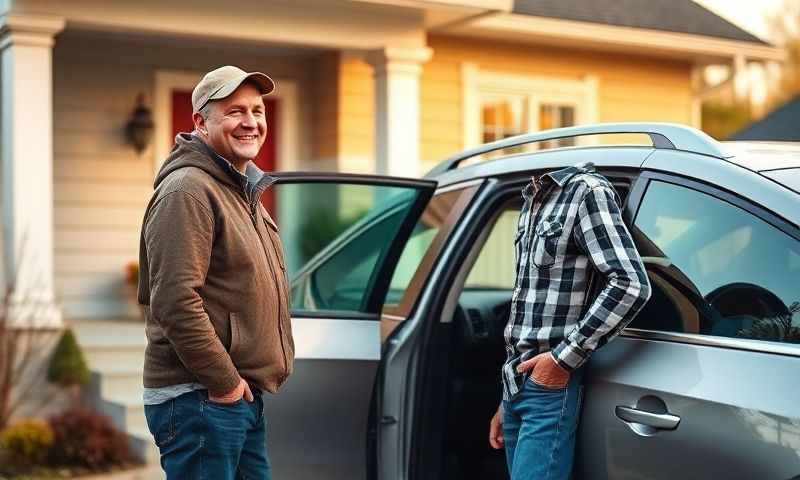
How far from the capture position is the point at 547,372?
3.09m

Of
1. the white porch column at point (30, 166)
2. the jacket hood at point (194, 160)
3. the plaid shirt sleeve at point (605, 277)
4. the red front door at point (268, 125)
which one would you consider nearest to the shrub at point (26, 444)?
the white porch column at point (30, 166)

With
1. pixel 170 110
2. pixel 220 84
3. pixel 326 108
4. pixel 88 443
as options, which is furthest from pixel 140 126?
pixel 220 84

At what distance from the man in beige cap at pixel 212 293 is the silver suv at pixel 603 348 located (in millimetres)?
661

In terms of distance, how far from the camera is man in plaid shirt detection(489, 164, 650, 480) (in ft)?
9.72

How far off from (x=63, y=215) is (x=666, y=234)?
26.0ft

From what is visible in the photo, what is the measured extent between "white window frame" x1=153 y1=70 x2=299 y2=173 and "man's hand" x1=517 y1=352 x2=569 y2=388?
7.55 meters

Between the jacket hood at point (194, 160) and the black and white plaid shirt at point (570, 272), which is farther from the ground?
the jacket hood at point (194, 160)

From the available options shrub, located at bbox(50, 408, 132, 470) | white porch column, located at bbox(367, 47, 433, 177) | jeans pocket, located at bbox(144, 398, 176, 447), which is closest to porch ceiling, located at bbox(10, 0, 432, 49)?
white porch column, located at bbox(367, 47, 433, 177)

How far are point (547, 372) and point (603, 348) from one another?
0.61ft

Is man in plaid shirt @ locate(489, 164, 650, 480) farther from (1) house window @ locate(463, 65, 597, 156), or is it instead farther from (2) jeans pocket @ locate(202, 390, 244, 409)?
(1) house window @ locate(463, 65, 597, 156)

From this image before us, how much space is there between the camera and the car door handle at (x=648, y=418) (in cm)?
284

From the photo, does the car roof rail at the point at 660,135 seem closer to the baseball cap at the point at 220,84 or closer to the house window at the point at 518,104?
the baseball cap at the point at 220,84

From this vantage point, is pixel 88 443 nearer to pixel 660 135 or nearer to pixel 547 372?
pixel 547 372

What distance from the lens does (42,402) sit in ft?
27.4
